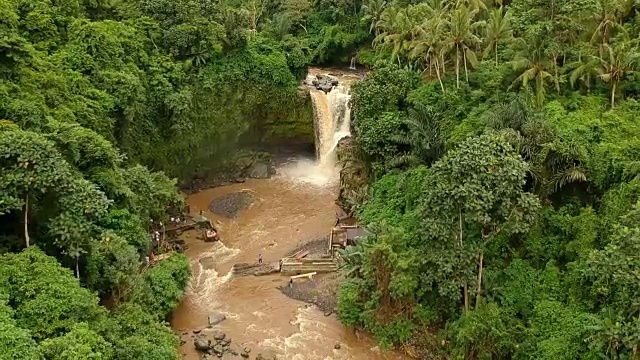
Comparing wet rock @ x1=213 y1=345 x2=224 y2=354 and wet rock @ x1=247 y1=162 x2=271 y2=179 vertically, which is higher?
wet rock @ x1=247 y1=162 x2=271 y2=179

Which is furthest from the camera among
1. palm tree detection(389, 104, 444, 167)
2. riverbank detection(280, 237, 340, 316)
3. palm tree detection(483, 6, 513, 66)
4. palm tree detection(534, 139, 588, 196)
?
palm tree detection(483, 6, 513, 66)

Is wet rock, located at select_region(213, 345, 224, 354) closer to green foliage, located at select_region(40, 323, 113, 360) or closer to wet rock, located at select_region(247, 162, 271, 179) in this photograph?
green foliage, located at select_region(40, 323, 113, 360)

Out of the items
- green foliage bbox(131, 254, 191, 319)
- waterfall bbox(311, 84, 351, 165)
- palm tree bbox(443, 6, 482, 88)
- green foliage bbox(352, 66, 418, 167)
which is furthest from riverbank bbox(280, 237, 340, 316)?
waterfall bbox(311, 84, 351, 165)

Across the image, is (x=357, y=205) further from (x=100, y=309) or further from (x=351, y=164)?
(x=100, y=309)

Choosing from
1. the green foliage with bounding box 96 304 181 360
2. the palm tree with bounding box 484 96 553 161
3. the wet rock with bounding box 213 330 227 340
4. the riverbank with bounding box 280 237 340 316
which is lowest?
the wet rock with bounding box 213 330 227 340

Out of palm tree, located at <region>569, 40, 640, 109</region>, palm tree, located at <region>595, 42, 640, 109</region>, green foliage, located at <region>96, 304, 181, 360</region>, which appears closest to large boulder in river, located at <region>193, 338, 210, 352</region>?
green foliage, located at <region>96, 304, 181, 360</region>

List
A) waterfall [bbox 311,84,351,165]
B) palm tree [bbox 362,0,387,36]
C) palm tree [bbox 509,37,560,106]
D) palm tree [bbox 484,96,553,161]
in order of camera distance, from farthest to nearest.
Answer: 1. palm tree [bbox 362,0,387,36]
2. waterfall [bbox 311,84,351,165]
3. palm tree [bbox 509,37,560,106]
4. palm tree [bbox 484,96,553,161]

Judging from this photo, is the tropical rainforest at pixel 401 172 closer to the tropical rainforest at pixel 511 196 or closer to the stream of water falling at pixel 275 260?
the tropical rainforest at pixel 511 196

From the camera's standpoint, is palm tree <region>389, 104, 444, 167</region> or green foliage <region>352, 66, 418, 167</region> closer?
palm tree <region>389, 104, 444, 167</region>
